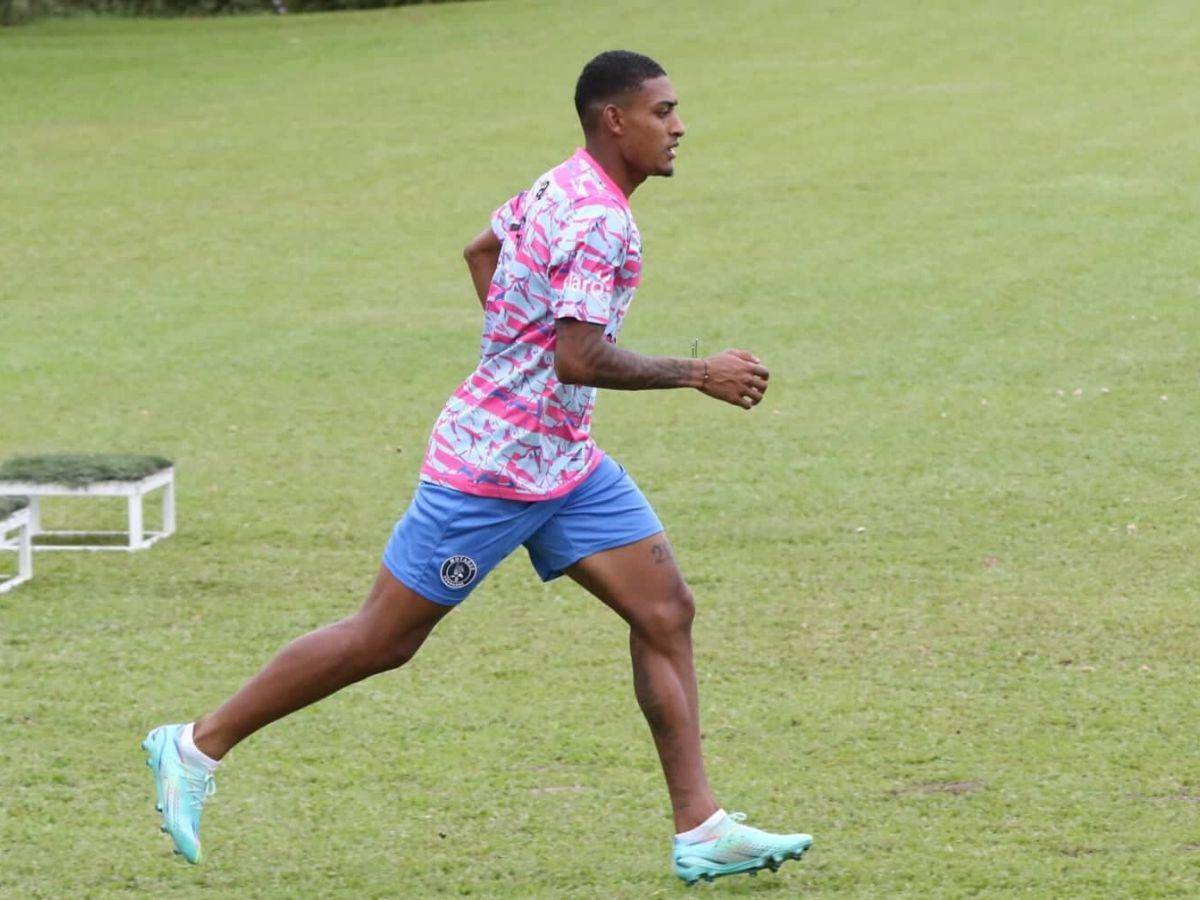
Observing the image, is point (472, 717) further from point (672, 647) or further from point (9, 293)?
point (9, 293)

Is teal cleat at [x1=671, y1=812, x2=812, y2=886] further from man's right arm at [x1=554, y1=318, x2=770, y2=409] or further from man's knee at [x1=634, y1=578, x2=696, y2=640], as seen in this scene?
man's right arm at [x1=554, y1=318, x2=770, y2=409]

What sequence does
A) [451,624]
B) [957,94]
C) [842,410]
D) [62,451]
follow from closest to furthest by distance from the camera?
[451,624] → [62,451] → [842,410] → [957,94]

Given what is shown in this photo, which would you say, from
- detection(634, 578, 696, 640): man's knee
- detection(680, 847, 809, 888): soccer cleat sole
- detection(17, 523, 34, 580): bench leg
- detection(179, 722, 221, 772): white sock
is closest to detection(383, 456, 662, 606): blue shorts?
detection(634, 578, 696, 640): man's knee

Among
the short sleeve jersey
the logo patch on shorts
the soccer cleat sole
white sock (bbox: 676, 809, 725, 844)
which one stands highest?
the short sleeve jersey

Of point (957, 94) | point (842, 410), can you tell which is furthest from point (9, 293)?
point (957, 94)

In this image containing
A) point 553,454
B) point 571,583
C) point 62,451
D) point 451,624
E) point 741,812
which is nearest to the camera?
point 553,454

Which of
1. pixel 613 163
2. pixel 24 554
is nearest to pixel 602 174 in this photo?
pixel 613 163

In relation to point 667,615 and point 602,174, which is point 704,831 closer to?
point 667,615

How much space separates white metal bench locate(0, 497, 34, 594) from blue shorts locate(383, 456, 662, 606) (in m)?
3.32

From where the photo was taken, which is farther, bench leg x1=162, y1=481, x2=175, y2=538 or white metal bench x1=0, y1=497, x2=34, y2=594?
bench leg x1=162, y1=481, x2=175, y2=538

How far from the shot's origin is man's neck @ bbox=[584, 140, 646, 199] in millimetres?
5258

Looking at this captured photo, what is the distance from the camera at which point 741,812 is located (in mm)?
5824

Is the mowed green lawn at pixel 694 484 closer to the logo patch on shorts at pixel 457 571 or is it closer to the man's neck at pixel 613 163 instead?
the logo patch on shorts at pixel 457 571

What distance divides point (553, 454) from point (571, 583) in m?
3.12
